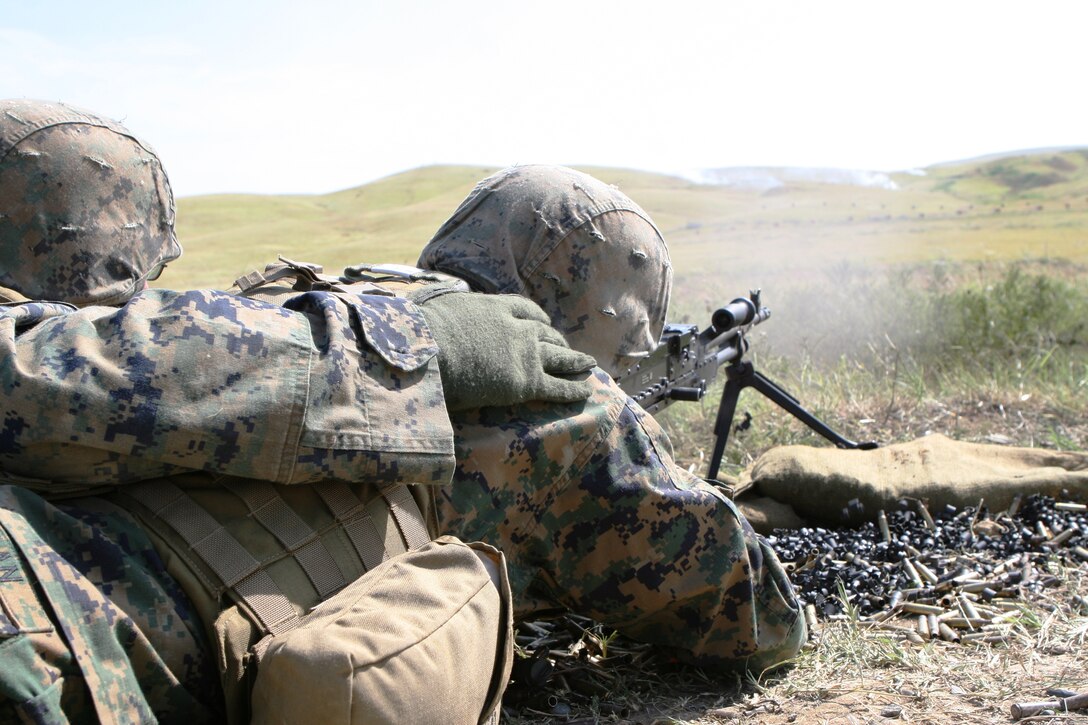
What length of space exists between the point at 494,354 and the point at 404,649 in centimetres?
75

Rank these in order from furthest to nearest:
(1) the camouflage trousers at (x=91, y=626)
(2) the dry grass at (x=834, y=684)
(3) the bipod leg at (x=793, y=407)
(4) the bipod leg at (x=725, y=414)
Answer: (3) the bipod leg at (x=793, y=407)
(4) the bipod leg at (x=725, y=414)
(2) the dry grass at (x=834, y=684)
(1) the camouflage trousers at (x=91, y=626)


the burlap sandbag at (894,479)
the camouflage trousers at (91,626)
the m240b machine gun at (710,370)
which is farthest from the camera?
the burlap sandbag at (894,479)

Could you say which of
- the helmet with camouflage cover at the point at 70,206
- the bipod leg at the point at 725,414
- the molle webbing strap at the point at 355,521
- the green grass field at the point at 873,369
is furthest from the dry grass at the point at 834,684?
the bipod leg at the point at 725,414

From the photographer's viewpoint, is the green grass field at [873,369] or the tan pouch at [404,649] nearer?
the tan pouch at [404,649]

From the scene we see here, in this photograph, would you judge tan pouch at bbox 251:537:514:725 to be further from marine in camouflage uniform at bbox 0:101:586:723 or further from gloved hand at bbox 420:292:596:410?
gloved hand at bbox 420:292:596:410

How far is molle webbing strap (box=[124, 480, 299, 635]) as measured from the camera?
199 centimetres

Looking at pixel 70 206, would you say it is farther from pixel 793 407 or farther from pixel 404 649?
pixel 793 407

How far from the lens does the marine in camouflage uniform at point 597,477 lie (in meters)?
2.52

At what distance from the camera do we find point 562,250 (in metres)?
3.10

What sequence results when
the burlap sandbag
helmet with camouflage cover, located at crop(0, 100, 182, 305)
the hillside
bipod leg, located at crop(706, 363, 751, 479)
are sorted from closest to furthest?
helmet with camouflage cover, located at crop(0, 100, 182, 305), the burlap sandbag, bipod leg, located at crop(706, 363, 751, 479), the hillside

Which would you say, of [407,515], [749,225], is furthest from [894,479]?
[749,225]

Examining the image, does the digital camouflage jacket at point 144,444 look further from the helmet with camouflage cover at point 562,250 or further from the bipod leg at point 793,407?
the bipod leg at point 793,407

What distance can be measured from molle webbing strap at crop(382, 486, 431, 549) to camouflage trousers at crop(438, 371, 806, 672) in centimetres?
13

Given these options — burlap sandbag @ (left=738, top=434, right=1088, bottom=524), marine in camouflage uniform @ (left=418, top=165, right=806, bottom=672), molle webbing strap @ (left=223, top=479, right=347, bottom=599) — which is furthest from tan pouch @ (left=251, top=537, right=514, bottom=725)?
burlap sandbag @ (left=738, top=434, right=1088, bottom=524)
